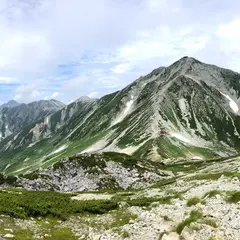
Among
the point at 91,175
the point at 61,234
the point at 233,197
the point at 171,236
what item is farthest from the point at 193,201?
the point at 91,175

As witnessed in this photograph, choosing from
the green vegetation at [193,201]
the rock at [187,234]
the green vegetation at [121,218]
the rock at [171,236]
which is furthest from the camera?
the green vegetation at [193,201]

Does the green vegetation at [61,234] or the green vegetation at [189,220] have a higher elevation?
the green vegetation at [189,220]

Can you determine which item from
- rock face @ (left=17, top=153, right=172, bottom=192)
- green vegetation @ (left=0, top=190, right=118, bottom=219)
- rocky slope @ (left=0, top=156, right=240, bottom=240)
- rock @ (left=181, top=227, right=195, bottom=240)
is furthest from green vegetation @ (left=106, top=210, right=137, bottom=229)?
rock face @ (left=17, top=153, right=172, bottom=192)

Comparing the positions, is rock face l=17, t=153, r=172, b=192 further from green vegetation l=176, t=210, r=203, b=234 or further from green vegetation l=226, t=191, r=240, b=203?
green vegetation l=176, t=210, r=203, b=234

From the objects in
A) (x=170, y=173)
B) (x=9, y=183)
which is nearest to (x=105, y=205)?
(x=9, y=183)

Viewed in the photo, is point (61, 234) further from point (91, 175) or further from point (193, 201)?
point (91, 175)

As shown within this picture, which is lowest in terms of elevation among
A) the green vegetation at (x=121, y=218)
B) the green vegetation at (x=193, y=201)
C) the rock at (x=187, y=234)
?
the green vegetation at (x=121, y=218)

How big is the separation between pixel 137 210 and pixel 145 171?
188ft

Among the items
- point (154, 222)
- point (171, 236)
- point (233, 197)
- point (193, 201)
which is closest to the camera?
point (171, 236)

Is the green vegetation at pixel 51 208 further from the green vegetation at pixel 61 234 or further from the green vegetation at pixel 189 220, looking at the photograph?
the green vegetation at pixel 189 220

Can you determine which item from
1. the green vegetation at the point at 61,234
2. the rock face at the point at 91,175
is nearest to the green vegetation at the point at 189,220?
the green vegetation at the point at 61,234

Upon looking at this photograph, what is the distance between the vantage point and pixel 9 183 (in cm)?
9100

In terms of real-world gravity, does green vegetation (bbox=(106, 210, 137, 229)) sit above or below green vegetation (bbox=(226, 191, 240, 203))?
below

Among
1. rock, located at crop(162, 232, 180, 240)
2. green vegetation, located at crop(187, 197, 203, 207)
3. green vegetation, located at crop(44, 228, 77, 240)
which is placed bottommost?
green vegetation, located at crop(44, 228, 77, 240)
